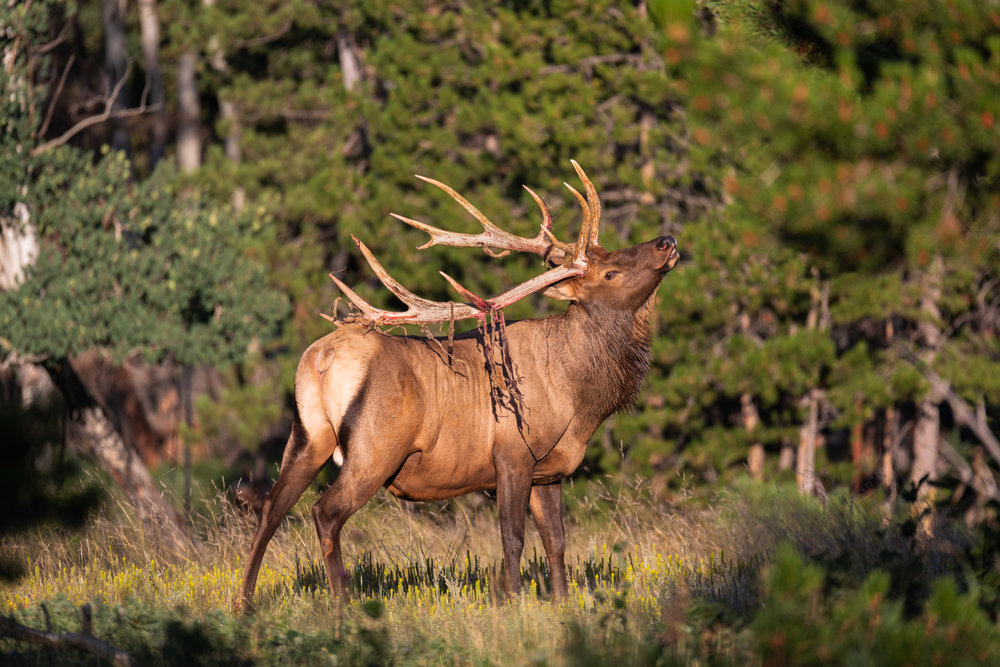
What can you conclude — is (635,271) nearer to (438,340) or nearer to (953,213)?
(438,340)

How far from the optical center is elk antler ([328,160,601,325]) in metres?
6.18

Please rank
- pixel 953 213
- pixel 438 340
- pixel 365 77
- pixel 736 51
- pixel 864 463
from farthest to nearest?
1. pixel 365 77
2. pixel 864 463
3. pixel 438 340
4. pixel 953 213
5. pixel 736 51

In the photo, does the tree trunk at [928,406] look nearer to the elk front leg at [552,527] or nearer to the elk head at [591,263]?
the elk head at [591,263]

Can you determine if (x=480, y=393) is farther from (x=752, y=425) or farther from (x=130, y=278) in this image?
(x=752, y=425)

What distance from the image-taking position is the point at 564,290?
7004 mm

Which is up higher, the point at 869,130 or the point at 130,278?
the point at 869,130

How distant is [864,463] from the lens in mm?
12141

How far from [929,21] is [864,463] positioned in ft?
29.9

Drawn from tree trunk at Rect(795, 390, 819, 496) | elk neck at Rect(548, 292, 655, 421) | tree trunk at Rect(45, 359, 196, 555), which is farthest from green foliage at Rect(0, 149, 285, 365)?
tree trunk at Rect(795, 390, 819, 496)

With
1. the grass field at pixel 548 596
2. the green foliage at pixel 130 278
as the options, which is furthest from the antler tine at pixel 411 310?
the green foliage at pixel 130 278

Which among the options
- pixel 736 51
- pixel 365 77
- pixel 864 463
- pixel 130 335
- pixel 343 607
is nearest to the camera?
pixel 736 51

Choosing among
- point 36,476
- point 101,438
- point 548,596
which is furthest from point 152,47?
point 36,476

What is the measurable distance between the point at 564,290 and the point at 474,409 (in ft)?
3.36

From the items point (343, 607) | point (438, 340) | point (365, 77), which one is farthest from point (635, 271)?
point (365, 77)
